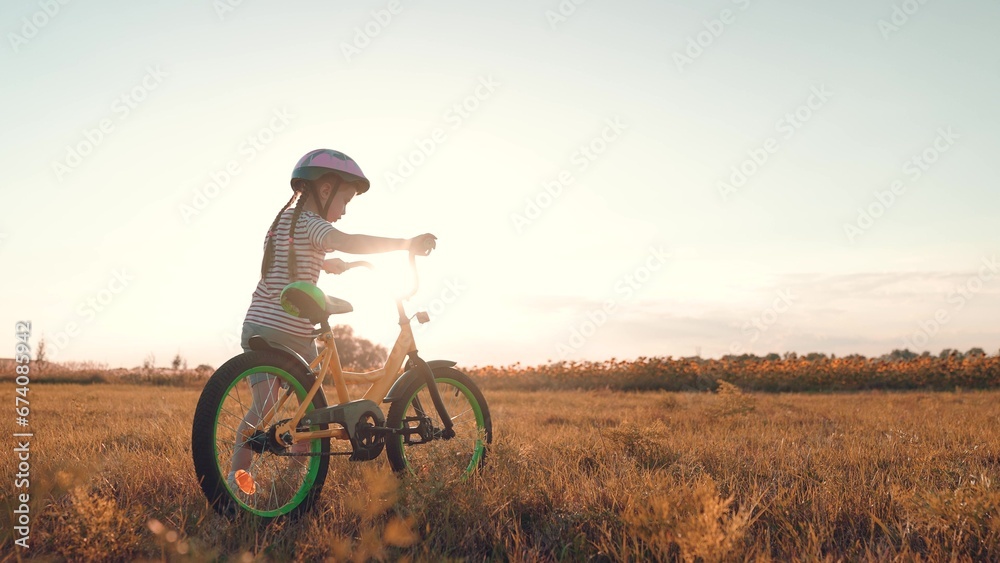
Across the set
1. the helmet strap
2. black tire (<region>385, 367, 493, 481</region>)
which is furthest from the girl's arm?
black tire (<region>385, 367, 493, 481</region>)

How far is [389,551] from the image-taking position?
2.96 m

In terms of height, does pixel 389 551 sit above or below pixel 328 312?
below

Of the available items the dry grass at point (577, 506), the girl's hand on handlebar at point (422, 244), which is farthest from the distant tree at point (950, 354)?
the girl's hand on handlebar at point (422, 244)

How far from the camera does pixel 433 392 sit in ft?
14.5

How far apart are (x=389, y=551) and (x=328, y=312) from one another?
56.6 inches

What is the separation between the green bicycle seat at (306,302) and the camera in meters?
3.63

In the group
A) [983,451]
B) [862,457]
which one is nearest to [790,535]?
[862,457]

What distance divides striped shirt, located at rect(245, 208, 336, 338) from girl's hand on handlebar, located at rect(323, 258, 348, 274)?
15.0 inches

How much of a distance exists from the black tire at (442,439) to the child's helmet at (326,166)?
4.84ft

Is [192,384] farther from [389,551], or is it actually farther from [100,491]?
[389,551]

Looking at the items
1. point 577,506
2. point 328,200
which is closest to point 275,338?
point 328,200

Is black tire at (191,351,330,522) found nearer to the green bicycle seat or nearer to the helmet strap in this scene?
the green bicycle seat

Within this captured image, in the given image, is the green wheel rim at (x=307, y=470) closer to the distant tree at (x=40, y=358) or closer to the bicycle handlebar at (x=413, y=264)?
the bicycle handlebar at (x=413, y=264)

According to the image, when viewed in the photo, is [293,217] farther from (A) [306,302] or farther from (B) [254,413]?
(B) [254,413]
